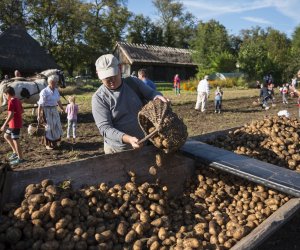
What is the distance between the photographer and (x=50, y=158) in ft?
25.5

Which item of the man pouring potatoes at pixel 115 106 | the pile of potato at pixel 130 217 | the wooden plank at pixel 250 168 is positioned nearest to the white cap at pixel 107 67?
the man pouring potatoes at pixel 115 106

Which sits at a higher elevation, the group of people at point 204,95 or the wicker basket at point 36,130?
the group of people at point 204,95

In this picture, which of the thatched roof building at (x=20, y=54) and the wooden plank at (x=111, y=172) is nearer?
the wooden plank at (x=111, y=172)

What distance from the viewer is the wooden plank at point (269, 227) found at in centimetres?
260

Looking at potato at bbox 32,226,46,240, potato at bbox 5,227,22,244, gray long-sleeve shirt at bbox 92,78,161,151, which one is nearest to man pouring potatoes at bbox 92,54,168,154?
gray long-sleeve shirt at bbox 92,78,161,151

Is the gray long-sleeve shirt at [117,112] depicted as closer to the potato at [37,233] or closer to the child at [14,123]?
the potato at [37,233]

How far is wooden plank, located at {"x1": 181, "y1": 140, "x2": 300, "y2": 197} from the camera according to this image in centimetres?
340

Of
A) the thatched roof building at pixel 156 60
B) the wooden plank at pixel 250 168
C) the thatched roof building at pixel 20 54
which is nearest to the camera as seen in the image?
the wooden plank at pixel 250 168

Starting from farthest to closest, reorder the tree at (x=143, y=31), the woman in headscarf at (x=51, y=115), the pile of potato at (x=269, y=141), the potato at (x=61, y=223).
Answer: the tree at (x=143, y=31) → the woman in headscarf at (x=51, y=115) → the pile of potato at (x=269, y=141) → the potato at (x=61, y=223)

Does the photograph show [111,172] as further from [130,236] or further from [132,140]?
[130,236]

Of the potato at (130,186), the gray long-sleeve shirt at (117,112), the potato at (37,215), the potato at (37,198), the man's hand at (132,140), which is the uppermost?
the gray long-sleeve shirt at (117,112)

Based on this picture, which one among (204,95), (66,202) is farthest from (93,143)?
(204,95)

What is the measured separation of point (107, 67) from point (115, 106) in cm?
45

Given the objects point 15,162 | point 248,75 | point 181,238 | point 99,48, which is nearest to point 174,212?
point 181,238
